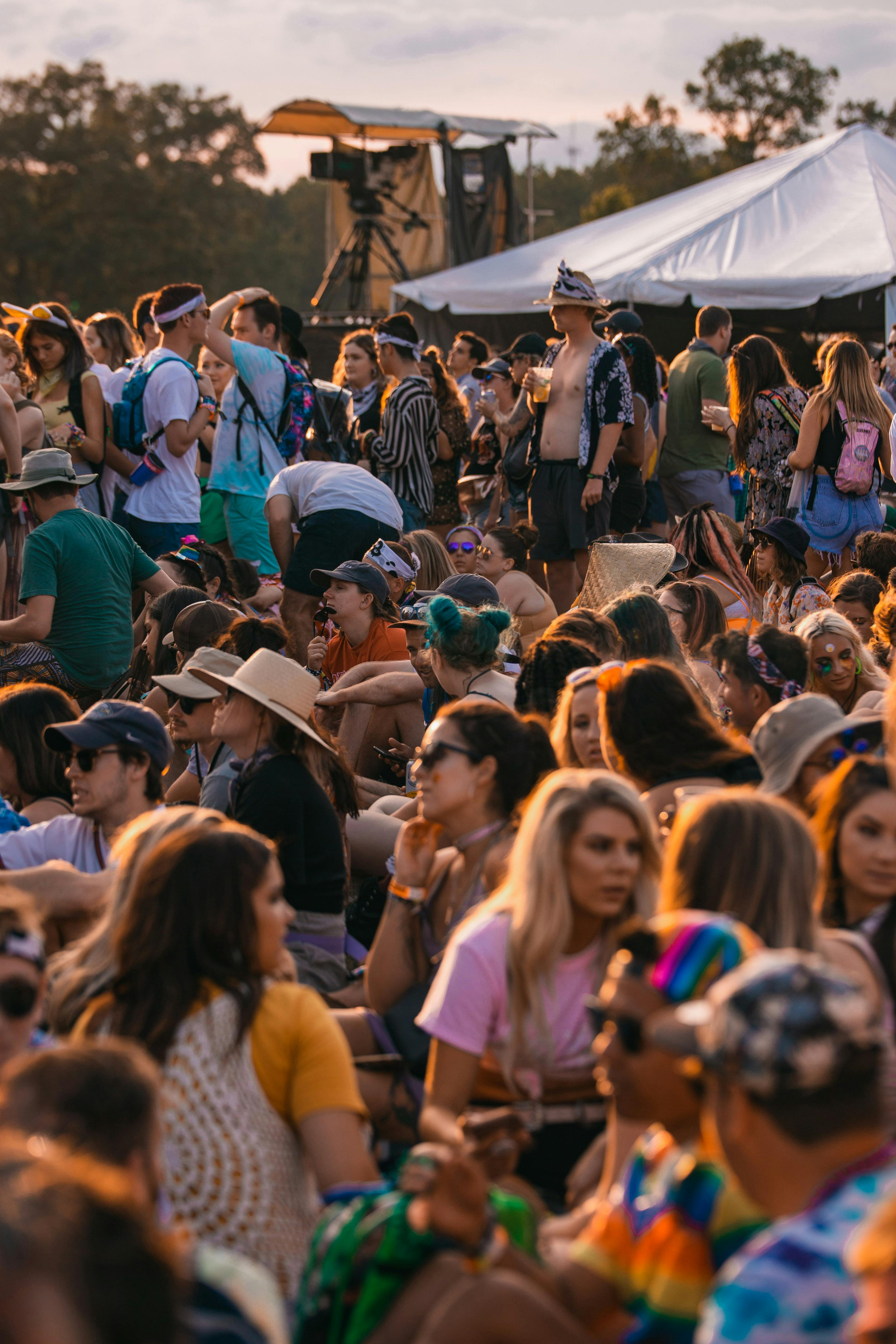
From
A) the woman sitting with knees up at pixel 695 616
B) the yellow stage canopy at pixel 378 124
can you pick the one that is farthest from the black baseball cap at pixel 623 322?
the yellow stage canopy at pixel 378 124

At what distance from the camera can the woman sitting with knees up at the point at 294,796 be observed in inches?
154

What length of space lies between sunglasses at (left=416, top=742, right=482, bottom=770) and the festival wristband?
0.32 meters

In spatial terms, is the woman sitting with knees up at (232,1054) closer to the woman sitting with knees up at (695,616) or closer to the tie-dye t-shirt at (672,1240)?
the tie-dye t-shirt at (672,1240)

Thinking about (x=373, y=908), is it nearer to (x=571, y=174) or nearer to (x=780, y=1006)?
(x=780, y=1006)

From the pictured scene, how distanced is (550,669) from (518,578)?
2416mm

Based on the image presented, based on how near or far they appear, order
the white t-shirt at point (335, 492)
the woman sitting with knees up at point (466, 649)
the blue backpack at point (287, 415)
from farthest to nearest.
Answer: the blue backpack at point (287, 415) → the white t-shirt at point (335, 492) → the woman sitting with knees up at point (466, 649)

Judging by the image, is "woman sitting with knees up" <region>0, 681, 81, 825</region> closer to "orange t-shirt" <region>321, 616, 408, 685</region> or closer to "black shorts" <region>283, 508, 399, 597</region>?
"orange t-shirt" <region>321, 616, 408, 685</region>

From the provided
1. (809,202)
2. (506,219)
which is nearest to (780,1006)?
(809,202)

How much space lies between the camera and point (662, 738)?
3.69 meters

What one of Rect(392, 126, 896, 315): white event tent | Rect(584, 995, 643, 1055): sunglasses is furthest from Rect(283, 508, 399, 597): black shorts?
Rect(392, 126, 896, 315): white event tent

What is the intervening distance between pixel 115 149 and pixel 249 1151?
35939mm

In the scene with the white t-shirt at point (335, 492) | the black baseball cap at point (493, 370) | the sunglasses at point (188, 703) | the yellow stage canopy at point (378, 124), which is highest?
the yellow stage canopy at point (378, 124)

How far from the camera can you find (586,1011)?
2762mm

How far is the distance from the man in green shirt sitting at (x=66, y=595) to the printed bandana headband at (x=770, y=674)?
115 inches
